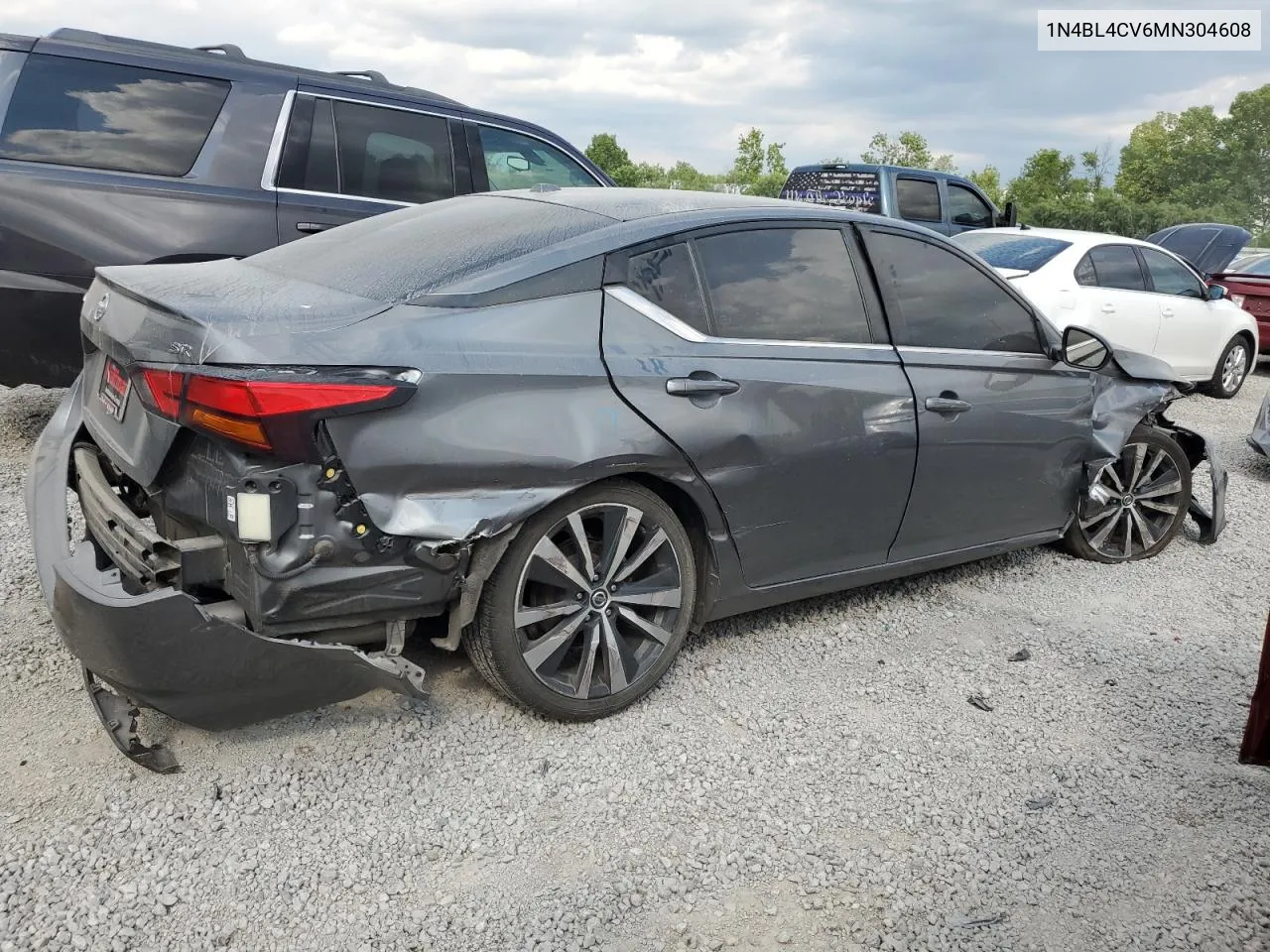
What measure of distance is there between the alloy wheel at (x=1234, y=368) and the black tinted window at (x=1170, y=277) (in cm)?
90

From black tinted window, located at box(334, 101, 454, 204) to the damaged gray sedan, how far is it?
2.21 meters

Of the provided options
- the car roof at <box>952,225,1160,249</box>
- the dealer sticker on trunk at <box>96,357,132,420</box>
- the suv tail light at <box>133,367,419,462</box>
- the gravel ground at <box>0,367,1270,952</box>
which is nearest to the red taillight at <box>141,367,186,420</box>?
the suv tail light at <box>133,367,419,462</box>

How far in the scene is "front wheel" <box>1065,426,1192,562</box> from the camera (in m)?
5.02

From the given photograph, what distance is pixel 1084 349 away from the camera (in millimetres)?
4605

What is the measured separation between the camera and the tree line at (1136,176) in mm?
34188

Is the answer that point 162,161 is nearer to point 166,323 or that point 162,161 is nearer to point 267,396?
point 166,323

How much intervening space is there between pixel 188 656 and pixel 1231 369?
1054cm

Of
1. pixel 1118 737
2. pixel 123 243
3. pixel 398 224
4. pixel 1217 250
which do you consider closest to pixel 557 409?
pixel 398 224

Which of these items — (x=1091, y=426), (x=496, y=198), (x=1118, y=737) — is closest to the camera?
(x=1118, y=737)

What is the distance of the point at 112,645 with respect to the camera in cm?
255

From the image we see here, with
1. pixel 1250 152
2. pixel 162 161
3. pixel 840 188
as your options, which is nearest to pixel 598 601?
pixel 162 161

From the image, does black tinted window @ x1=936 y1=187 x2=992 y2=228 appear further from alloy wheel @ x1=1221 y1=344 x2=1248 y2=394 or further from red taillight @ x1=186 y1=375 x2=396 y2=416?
red taillight @ x1=186 y1=375 x2=396 y2=416

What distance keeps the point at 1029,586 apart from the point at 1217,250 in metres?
9.54

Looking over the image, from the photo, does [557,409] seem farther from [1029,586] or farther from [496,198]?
[1029,586]
